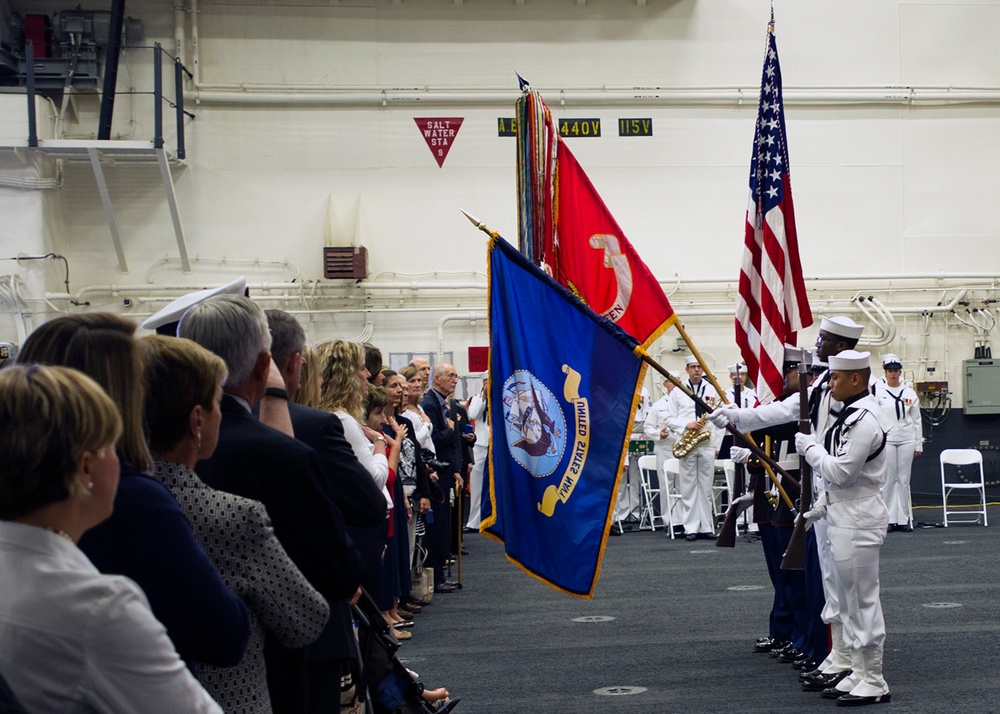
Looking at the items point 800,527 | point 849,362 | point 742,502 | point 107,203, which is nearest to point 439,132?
point 107,203

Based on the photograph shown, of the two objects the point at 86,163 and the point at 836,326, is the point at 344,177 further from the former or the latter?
the point at 836,326

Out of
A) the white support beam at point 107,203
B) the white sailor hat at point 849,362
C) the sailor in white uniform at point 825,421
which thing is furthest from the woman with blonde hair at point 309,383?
the white support beam at point 107,203

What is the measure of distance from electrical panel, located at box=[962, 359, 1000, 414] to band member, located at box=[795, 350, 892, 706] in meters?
10.8

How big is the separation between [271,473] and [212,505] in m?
0.29

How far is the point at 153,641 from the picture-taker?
1.42 m

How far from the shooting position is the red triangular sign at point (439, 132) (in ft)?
49.6

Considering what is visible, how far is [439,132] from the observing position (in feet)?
49.6

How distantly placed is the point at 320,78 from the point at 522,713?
11596 mm

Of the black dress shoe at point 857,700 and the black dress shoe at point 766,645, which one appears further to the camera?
the black dress shoe at point 766,645

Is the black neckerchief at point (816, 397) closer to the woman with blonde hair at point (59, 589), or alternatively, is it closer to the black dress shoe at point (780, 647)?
the black dress shoe at point (780, 647)

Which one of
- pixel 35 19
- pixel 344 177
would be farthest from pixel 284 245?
pixel 35 19

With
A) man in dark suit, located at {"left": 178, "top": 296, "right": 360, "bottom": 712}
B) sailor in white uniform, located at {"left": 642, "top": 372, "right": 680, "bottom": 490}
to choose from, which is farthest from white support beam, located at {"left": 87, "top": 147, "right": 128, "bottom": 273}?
man in dark suit, located at {"left": 178, "top": 296, "right": 360, "bottom": 712}

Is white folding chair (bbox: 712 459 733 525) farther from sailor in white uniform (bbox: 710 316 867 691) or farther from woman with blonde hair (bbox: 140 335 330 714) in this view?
woman with blonde hair (bbox: 140 335 330 714)

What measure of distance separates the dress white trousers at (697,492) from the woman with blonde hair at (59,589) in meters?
11.0
